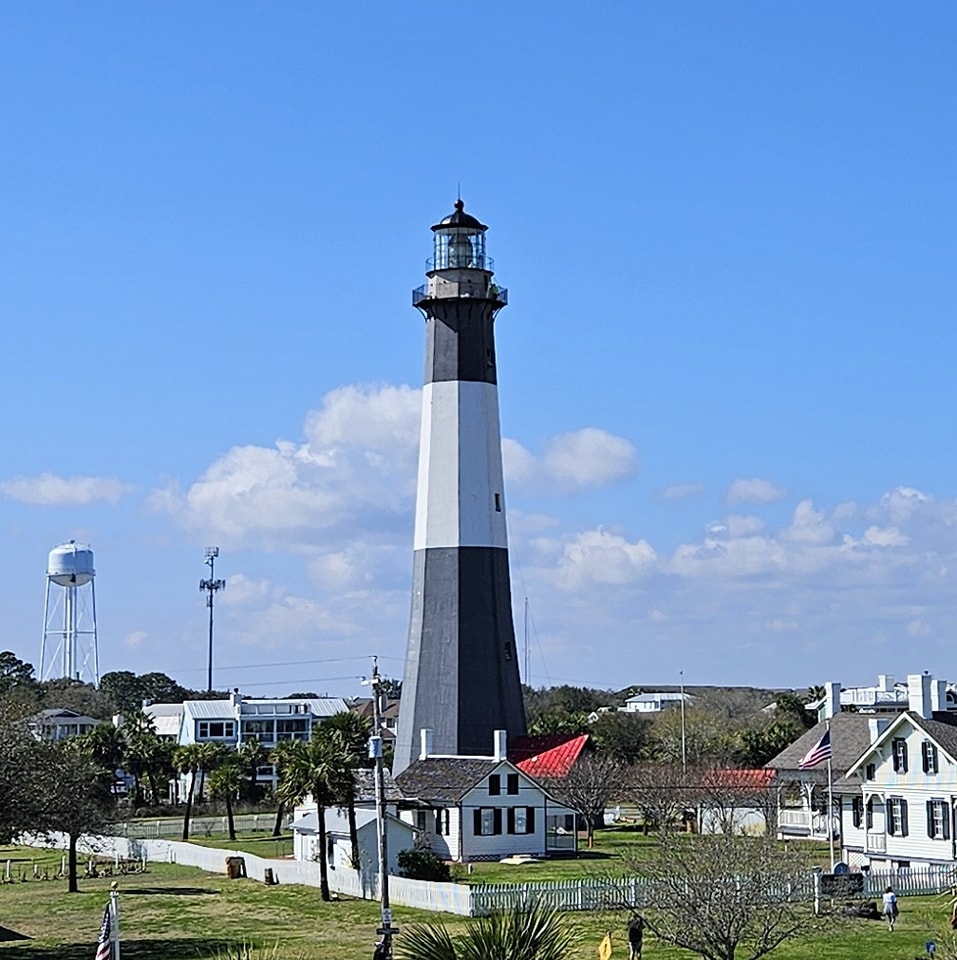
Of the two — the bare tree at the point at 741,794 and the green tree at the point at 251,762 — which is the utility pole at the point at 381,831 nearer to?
the bare tree at the point at 741,794

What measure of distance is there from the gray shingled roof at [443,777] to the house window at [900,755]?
577 inches

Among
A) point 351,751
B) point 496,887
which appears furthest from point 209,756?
point 496,887

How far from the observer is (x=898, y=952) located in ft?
124

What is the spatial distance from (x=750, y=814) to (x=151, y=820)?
33.1 metres

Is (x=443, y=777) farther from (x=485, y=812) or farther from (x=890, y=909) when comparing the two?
(x=890, y=909)

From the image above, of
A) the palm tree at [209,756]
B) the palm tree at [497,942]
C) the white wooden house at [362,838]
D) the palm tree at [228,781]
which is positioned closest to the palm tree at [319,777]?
the white wooden house at [362,838]

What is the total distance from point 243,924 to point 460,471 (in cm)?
2814

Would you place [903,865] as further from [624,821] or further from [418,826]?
[624,821]

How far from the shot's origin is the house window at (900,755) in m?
56.8

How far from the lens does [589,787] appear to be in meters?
70.2

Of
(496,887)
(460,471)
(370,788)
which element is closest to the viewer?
(496,887)

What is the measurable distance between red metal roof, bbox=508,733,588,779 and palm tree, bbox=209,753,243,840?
13607 millimetres

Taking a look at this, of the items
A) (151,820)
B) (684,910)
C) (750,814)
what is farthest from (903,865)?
(151,820)

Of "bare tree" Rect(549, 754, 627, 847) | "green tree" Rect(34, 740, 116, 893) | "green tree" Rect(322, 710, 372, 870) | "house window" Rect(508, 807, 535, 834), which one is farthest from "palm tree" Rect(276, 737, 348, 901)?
"bare tree" Rect(549, 754, 627, 847)
